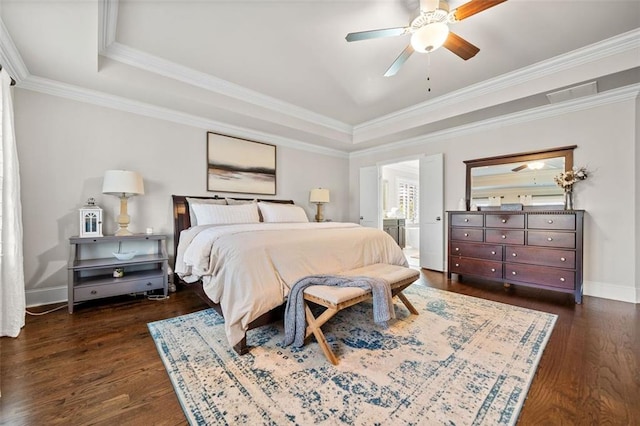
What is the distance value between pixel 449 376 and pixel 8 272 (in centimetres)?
342

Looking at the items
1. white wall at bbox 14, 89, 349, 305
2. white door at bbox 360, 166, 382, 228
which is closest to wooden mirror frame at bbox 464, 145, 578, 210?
white door at bbox 360, 166, 382, 228

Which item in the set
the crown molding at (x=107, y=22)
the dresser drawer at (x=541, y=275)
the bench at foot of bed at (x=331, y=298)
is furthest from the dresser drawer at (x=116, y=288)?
the dresser drawer at (x=541, y=275)

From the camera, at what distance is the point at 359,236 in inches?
115

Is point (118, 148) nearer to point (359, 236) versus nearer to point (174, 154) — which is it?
point (174, 154)

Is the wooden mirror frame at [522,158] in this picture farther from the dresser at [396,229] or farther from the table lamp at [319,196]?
the dresser at [396,229]

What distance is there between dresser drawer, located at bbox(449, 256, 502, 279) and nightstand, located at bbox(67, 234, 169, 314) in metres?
3.99

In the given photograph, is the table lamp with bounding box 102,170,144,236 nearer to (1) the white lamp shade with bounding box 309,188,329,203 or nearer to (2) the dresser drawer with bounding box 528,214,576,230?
(1) the white lamp shade with bounding box 309,188,329,203

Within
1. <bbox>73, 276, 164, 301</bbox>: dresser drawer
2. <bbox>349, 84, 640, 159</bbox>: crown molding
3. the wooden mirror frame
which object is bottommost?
<bbox>73, 276, 164, 301</bbox>: dresser drawer

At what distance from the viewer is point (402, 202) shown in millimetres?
8328

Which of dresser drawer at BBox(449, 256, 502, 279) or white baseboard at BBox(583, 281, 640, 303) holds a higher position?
dresser drawer at BBox(449, 256, 502, 279)

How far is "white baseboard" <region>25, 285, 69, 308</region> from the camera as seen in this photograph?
9.32ft

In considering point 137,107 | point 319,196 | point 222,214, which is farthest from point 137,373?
point 319,196

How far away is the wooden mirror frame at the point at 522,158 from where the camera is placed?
3.44 meters

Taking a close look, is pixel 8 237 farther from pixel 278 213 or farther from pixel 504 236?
pixel 504 236
